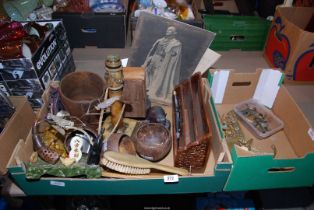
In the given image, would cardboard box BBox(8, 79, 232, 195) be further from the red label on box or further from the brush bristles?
the red label on box

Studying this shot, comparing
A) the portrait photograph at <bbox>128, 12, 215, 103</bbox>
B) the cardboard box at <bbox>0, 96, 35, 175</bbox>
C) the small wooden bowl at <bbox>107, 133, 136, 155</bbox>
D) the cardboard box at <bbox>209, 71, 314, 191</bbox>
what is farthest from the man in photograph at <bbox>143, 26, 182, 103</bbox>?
the cardboard box at <bbox>0, 96, 35, 175</bbox>

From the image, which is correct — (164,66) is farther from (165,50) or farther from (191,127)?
(191,127)

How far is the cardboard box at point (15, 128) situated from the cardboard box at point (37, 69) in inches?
1.6

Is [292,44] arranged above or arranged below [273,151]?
above

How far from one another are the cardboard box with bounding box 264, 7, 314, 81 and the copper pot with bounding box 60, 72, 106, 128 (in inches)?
27.8

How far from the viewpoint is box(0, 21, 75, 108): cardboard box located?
748 mm

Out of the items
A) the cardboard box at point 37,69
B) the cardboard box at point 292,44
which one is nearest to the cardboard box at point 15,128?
the cardboard box at point 37,69

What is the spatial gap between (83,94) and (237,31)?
702mm

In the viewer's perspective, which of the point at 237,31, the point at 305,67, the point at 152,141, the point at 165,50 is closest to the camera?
the point at 152,141

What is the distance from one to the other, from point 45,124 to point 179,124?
0.39 meters

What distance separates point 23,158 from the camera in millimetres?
668

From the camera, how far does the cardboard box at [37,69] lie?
2.45 feet

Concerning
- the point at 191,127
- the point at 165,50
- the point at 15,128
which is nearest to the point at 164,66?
the point at 165,50

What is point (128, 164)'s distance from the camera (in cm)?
62
